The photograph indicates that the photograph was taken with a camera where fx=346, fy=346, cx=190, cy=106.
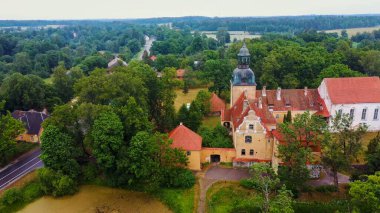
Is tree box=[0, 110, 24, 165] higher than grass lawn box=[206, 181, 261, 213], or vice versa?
tree box=[0, 110, 24, 165]

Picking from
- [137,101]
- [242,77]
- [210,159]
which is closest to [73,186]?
[137,101]

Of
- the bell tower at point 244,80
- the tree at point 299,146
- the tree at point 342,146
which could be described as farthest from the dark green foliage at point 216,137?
the tree at point 342,146

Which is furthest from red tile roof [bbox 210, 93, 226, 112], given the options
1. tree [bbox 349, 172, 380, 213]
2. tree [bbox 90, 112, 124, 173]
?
tree [bbox 349, 172, 380, 213]

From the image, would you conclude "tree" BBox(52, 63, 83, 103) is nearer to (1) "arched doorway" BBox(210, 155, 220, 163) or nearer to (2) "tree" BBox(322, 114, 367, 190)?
(1) "arched doorway" BBox(210, 155, 220, 163)

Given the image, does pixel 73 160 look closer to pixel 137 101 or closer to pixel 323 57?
pixel 137 101

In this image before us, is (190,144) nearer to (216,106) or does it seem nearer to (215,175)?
(215,175)

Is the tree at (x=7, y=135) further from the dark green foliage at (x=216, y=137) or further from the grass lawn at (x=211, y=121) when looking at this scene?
the grass lawn at (x=211, y=121)
